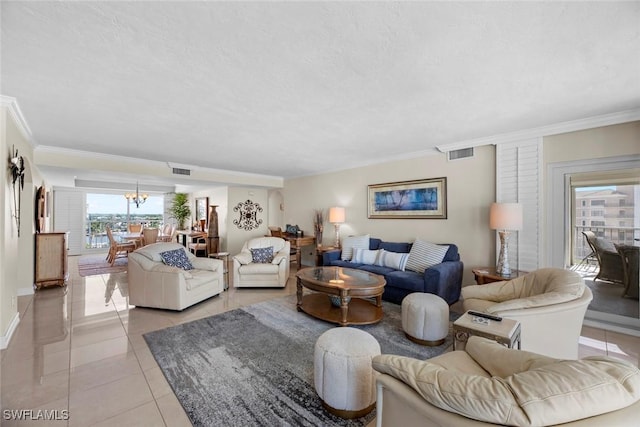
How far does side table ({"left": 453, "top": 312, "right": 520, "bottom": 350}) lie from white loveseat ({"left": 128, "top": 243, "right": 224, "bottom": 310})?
326 cm

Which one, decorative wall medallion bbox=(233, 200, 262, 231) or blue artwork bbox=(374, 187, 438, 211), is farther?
decorative wall medallion bbox=(233, 200, 262, 231)

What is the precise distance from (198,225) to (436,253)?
769 cm

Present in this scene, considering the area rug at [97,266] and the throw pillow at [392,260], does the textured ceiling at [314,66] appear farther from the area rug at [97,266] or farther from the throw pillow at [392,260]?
the area rug at [97,266]

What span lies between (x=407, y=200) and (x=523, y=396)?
4.22m

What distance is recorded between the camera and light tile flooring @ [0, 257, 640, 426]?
1.83 m

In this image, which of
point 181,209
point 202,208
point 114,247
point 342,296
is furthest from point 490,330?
point 181,209

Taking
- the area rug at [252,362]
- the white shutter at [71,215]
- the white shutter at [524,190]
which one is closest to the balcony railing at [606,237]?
the white shutter at [524,190]

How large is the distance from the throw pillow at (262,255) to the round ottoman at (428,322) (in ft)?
9.44

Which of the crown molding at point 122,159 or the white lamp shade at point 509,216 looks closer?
the white lamp shade at point 509,216

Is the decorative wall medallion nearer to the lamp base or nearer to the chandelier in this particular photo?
the chandelier

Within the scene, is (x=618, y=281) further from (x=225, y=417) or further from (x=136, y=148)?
(x=136, y=148)

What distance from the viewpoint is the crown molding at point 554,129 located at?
115 inches

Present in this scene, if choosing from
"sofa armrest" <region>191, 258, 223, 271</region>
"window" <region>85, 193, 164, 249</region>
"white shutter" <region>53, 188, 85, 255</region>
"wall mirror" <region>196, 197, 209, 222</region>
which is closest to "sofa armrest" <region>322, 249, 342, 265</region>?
"sofa armrest" <region>191, 258, 223, 271</region>

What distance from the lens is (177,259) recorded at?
4066 millimetres
